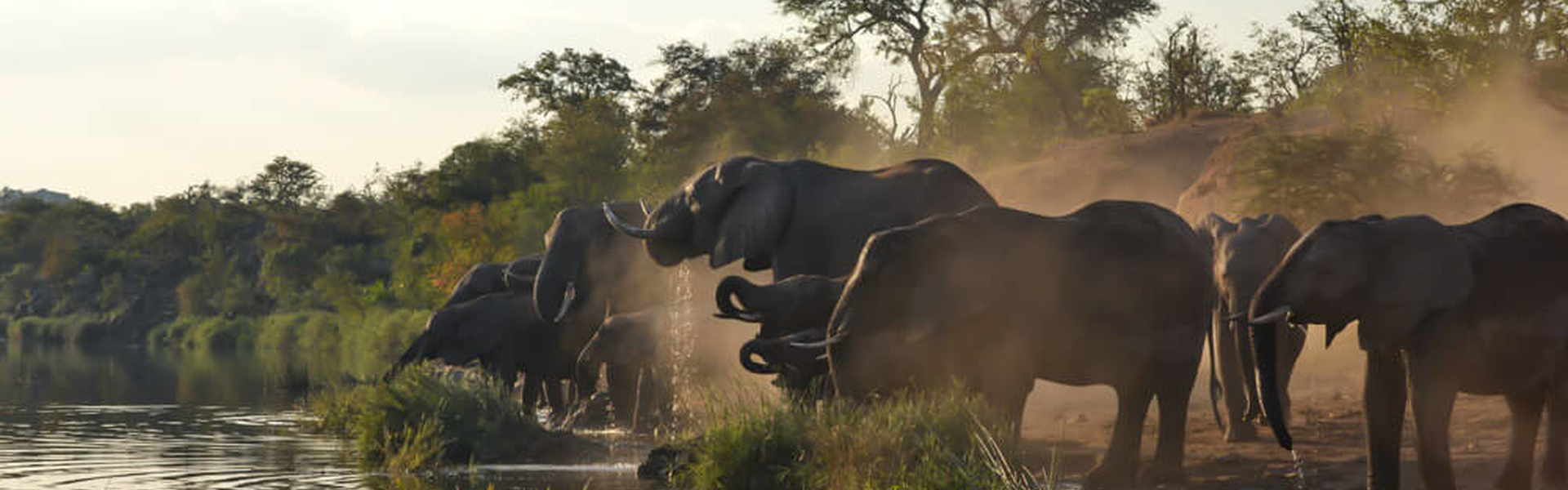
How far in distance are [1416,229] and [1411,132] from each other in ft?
59.9

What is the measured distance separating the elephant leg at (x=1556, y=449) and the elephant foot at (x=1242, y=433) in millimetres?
3619

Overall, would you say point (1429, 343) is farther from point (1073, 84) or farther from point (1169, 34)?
point (1073, 84)

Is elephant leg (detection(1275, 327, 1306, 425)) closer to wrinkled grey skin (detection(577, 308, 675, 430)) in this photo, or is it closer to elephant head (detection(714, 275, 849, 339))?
elephant head (detection(714, 275, 849, 339))

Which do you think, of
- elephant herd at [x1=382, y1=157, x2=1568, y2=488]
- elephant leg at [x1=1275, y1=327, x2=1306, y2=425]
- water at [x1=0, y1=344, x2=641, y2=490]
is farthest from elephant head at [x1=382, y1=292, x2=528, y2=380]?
elephant leg at [x1=1275, y1=327, x2=1306, y2=425]

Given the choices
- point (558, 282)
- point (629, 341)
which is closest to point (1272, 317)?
point (629, 341)

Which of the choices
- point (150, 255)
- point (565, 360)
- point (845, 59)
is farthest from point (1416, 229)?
point (150, 255)

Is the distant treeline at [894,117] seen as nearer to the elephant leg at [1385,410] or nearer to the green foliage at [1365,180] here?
the green foliage at [1365,180]

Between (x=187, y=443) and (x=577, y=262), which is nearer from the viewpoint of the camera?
(x=577, y=262)

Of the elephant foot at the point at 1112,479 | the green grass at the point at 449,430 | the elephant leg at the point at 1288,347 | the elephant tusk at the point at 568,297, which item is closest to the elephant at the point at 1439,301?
the elephant foot at the point at 1112,479

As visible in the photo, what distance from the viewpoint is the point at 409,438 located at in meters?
16.5

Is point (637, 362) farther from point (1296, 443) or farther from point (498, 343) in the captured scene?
point (1296, 443)

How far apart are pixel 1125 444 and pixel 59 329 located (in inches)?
4184

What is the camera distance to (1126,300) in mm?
11023

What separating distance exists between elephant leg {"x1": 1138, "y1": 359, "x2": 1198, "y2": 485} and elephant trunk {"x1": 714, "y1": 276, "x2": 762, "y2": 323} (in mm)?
3252
